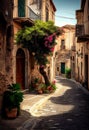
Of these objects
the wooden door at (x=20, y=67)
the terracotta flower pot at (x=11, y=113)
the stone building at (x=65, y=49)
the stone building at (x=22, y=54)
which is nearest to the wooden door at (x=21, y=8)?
the stone building at (x=22, y=54)

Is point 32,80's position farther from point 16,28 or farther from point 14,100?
point 14,100

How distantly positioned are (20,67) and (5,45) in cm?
824

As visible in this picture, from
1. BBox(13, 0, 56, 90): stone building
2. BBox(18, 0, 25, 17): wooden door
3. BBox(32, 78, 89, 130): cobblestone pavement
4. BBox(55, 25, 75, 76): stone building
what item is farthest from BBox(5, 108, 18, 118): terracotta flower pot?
BBox(55, 25, 75, 76): stone building

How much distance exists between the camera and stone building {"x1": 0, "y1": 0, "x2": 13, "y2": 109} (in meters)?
11.2

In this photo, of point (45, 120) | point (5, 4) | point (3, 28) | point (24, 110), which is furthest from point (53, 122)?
point (5, 4)

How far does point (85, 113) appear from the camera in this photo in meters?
12.0

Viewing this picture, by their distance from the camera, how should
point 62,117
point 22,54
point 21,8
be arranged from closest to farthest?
point 62,117
point 21,8
point 22,54

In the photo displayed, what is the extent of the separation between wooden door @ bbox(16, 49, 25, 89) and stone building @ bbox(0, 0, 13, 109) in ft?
21.5

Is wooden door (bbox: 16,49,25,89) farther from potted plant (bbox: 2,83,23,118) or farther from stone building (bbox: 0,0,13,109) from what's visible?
potted plant (bbox: 2,83,23,118)

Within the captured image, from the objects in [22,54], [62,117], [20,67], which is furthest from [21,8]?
[62,117]

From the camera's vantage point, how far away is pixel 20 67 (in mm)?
20031

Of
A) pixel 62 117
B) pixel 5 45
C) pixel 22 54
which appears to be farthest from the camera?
pixel 22 54

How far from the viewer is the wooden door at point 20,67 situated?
19.6 meters

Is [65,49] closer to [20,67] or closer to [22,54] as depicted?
[22,54]
